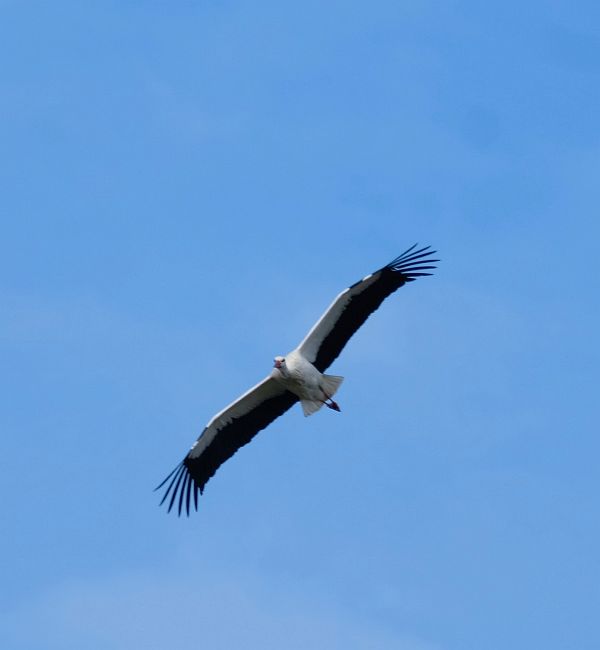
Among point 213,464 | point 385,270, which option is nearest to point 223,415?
point 213,464

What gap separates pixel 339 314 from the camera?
29938mm

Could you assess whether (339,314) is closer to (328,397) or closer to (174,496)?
(328,397)

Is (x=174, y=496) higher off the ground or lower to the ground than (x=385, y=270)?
lower

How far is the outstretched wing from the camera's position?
98.0ft

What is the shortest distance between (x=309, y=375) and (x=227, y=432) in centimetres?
216

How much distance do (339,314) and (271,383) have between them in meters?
1.77

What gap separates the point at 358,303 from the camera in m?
29.9

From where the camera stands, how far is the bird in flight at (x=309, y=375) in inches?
1178

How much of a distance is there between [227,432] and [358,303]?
3447 mm

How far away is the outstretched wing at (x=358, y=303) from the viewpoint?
29.9 m

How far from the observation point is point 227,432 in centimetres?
3119

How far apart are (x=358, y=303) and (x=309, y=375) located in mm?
1476

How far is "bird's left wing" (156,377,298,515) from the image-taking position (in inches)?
1212

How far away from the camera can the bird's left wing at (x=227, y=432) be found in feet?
101
